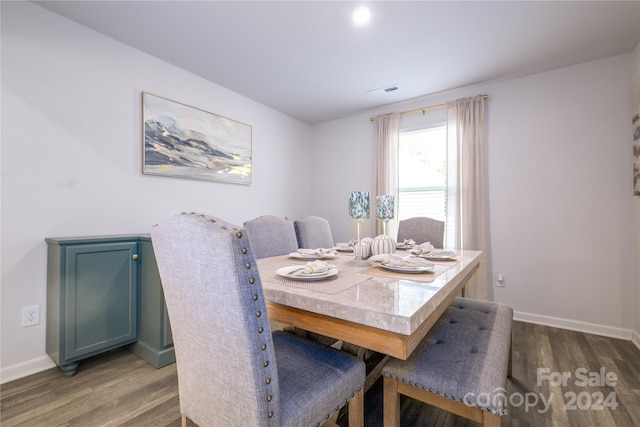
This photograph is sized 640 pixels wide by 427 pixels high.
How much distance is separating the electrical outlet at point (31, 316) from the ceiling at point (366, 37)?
2089mm

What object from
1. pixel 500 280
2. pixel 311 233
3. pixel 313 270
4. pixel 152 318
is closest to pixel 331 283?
pixel 313 270

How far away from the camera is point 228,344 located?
721 mm

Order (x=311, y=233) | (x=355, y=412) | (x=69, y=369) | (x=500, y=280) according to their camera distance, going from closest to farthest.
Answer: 1. (x=355, y=412)
2. (x=69, y=369)
3. (x=311, y=233)
4. (x=500, y=280)

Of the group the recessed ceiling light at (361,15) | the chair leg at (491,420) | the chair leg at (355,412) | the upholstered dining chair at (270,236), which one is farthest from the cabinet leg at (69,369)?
the recessed ceiling light at (361,15)

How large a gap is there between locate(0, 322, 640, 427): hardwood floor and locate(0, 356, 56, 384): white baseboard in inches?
1.9

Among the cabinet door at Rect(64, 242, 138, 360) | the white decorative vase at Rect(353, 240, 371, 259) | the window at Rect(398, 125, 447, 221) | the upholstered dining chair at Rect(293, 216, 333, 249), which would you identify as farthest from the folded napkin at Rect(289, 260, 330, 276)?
the window at Rect(398, 125, 447, 221)

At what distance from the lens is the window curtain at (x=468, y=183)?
9.62 ft

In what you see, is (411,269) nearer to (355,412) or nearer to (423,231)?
(355,412)

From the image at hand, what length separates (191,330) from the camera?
83cm

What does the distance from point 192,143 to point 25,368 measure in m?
2.08

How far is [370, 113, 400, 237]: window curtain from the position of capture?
3.56m

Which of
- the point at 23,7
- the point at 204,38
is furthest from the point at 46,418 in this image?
the point at 204,38

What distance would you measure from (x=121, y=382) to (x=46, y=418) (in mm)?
360

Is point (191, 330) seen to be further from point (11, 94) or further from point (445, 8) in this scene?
point (445, 8)
